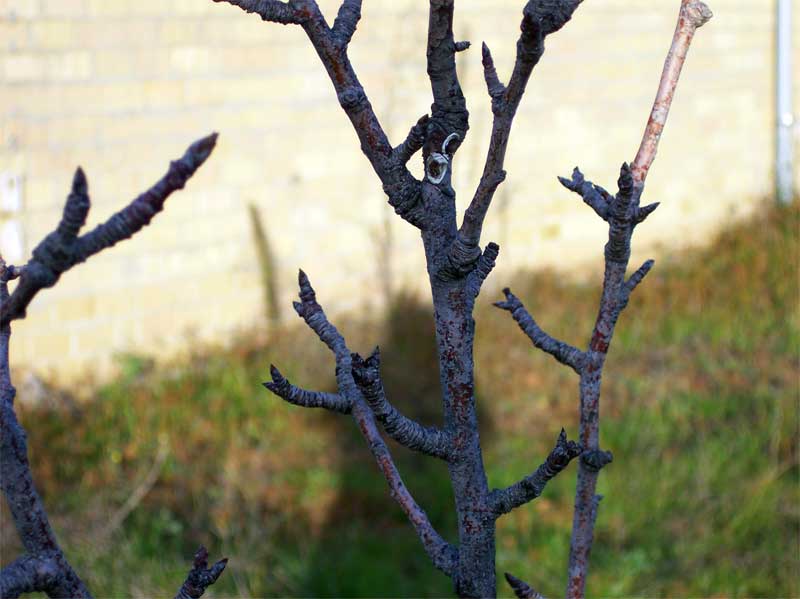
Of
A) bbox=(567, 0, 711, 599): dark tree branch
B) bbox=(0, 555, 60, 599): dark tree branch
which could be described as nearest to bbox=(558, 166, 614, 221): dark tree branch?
bbox=(567, 0, 711, 599): dark tree branch

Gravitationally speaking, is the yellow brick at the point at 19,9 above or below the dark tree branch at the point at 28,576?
above

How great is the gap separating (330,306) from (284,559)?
1994 millimetres

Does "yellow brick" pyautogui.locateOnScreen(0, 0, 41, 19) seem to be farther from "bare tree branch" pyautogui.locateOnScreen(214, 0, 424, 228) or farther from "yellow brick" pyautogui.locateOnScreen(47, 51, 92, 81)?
"bare tree branch" pyautogui.locateOnScreen(214, 0, 424, 228)

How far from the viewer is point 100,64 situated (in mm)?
4305

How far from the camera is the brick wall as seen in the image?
4215 mm

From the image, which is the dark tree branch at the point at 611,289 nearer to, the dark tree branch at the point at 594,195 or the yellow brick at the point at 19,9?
the dark tree branch at the point at 594,195

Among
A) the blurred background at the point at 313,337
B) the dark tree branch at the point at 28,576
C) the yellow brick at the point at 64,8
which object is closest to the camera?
the dark tree branch at the point at 28,576

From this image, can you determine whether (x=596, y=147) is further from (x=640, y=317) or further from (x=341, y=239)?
(x=341, y=239)

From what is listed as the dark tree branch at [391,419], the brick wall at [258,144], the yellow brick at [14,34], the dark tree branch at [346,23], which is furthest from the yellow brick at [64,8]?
the dark tree branch at [391,419]

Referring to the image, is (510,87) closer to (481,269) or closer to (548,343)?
(481,269)

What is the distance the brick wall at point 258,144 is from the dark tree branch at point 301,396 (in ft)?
10.9

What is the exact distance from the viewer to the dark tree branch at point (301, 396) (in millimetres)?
1043

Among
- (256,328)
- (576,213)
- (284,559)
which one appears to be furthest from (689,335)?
(284,559)

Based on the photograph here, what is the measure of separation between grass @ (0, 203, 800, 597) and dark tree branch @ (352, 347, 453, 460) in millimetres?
2291
